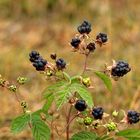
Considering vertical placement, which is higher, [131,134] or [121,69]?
[121,69]

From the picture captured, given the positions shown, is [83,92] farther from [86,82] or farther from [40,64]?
[40,64]

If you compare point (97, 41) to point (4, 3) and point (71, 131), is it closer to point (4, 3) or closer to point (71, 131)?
point (71, 131)

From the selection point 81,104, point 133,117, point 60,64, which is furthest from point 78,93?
point 133,117

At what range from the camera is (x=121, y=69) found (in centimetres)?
245

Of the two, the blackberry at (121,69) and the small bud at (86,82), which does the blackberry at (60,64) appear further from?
the blackberry at (121,69)

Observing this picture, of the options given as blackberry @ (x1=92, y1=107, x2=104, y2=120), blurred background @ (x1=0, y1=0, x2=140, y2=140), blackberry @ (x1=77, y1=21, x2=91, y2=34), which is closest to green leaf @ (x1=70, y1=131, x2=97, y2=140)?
blackberry @ (x1=92, y1=107, x2=104, y2=120)

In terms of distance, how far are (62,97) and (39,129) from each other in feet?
0.87

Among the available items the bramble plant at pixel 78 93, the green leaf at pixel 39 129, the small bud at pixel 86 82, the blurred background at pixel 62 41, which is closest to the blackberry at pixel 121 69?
the bramble plant at pixel 78 93

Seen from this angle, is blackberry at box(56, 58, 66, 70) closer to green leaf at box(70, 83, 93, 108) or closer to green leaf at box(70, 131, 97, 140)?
green leaf at box(70, 83, 93, 108)

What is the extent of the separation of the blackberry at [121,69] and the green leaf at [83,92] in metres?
0.16

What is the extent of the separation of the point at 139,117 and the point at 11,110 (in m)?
2.11

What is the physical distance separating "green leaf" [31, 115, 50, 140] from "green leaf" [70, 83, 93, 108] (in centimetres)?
27

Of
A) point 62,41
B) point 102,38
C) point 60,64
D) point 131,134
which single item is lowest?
point 131,134

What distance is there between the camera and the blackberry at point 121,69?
2449 mm
